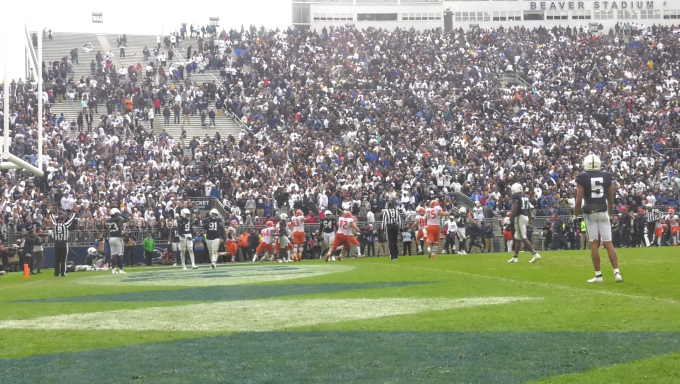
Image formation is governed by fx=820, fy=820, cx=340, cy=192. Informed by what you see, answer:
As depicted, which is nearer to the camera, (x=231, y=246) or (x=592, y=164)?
(x=592, y=164)

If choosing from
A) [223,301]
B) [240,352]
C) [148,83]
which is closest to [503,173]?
[148,83]

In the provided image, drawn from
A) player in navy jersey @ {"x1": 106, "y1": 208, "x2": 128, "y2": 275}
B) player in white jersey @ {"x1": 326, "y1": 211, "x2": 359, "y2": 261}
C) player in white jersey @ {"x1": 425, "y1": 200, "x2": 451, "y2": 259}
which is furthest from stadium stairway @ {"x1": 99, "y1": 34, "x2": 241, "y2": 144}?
player in navy jersey @ {"x1": 106, "y1": 208, "x2": 128, "y2": 275}

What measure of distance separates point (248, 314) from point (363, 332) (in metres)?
2.43

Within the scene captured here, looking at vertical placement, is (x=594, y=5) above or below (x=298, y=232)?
above

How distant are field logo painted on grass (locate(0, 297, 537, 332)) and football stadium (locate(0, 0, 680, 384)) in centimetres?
8

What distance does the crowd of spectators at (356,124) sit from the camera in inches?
1273

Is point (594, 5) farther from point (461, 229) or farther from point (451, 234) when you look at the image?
point (461, 229)

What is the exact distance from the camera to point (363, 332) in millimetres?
8281

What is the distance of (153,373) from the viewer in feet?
21.2

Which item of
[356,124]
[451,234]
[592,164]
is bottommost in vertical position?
[451,234]

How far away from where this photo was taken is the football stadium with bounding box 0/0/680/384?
295 inches

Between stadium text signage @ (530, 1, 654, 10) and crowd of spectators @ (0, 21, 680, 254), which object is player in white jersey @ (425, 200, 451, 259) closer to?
crowd of spectators @ (0, 21, 680, 254)

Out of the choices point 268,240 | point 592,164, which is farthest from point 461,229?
point 592,164

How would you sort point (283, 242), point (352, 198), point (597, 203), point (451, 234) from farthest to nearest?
point (352, 198), point (451, 234), point (283, 242), point (597, 203)
